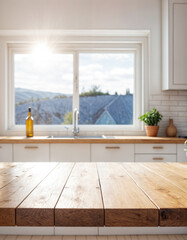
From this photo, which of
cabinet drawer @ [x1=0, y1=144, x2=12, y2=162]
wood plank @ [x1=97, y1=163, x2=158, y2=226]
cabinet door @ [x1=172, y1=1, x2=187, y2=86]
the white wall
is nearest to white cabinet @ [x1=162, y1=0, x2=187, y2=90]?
cabinet door @ [x1=172, y1=1, x2=187, y2=86]

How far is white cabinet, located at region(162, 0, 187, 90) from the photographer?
3.31m

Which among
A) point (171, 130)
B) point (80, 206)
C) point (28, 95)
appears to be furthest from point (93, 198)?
point (28, 95)

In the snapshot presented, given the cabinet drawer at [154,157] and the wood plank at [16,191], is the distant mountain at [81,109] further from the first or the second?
the wood plank at [16,191]

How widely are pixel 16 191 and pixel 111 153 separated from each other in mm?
2170

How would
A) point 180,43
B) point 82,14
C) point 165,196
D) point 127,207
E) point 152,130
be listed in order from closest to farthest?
point 127,207 < point 165,196 < point 180,43 < point 152,130 < point 82,14

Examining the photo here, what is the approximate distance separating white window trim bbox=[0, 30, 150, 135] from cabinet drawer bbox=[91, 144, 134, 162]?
2.05ft

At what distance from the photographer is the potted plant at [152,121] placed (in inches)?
134

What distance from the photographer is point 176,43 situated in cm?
333

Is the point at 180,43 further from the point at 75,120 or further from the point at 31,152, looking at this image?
the point at 31,152

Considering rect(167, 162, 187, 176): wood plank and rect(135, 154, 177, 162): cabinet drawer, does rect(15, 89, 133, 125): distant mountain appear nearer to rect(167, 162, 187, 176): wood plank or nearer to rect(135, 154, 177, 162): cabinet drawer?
rect(135, 154, 177, 162): cabinet drawer

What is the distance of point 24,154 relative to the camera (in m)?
3.09

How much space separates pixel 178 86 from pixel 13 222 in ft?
9.72

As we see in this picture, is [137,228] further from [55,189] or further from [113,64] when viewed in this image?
[113,64]

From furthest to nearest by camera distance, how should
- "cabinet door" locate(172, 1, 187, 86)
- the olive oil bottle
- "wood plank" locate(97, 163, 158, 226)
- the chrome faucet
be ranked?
1. the chrome faucet
2. the olive oil bottle
3. "cabinet door" locate(172, 1, 187, 86)
4. "wood plank" locate(97, 163, 158, 226)
